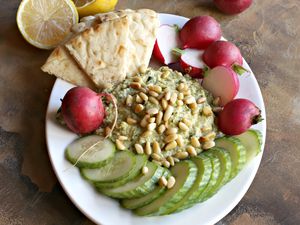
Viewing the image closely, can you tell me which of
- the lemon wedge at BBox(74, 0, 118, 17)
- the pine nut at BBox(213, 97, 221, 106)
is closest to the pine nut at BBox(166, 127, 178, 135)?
the pine nut at BBox(213, 97, 221, 106)

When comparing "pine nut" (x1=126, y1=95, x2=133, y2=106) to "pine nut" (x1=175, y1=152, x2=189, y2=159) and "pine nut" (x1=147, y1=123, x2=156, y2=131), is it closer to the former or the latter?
"pine nut" (x1=147, y1=123, x2=156, y2=131)

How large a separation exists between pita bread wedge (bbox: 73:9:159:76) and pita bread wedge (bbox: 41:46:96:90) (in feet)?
0.81

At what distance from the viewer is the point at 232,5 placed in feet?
13.1

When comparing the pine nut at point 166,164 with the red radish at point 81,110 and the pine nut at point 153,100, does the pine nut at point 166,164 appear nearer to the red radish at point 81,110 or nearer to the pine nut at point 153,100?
the pine nut at point 153,100

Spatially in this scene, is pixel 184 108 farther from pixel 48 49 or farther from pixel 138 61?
pixel 48 49

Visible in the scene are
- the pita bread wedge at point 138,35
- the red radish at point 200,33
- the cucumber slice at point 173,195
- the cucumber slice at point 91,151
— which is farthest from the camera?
the red radish at point 200,33

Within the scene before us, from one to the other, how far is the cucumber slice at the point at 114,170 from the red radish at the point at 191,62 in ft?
2.88

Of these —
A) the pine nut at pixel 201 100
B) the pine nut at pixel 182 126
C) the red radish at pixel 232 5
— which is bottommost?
the pine nut at pixel 182 126

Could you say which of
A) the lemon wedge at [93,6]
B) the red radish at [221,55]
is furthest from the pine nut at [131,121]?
the lemon wedge at [93,6]

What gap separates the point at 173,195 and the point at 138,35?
1.25 meters

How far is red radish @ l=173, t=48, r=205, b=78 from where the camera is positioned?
3371 mm

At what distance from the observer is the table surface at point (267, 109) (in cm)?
311

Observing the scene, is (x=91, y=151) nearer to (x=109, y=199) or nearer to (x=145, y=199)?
(x=109, y=199)

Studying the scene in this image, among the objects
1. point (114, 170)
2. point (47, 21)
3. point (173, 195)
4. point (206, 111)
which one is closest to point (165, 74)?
point (206, 111)
